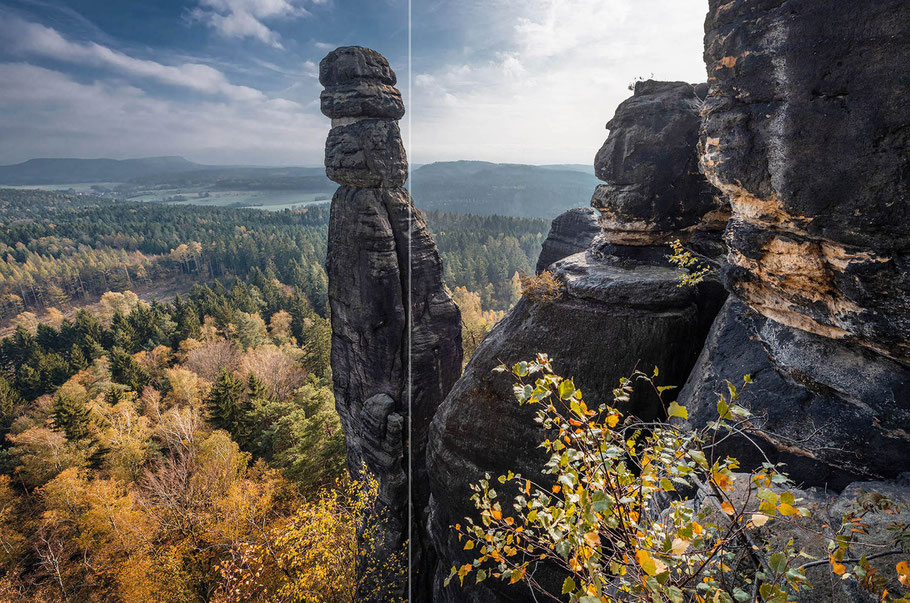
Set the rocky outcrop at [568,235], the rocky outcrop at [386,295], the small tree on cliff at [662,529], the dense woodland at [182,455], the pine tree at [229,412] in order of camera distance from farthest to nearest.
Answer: the pine tree at [229,412] < the rocky outcrop at [568,235] < the dense woodland at [182,455] < the rocky outcrop at [386,295] < the small tree on cliff at [662,529]

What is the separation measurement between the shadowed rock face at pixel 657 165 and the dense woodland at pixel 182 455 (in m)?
3.69

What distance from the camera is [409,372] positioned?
58.4 ft

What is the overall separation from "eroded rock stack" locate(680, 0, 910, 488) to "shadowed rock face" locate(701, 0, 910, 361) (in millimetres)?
14

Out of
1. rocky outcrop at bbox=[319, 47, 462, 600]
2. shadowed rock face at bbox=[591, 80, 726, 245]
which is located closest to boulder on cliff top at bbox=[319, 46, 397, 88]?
rocky outcrop at bbox=[319, 47, 462, 600]

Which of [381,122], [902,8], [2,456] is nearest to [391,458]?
[381,122]

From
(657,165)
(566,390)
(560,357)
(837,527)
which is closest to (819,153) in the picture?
(837,527)

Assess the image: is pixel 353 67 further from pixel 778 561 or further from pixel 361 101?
pixel 778 561

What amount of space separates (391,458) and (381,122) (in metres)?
15.0

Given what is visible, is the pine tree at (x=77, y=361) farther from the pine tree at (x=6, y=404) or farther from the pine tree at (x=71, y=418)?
the pine tree at (x=71, y=418)

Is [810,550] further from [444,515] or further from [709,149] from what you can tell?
[444,515]

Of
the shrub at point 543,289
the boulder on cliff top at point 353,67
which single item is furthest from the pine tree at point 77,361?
the shrub at point 543,289

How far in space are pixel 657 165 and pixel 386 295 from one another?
1152 centimetres

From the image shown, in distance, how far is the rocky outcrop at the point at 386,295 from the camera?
16.7m

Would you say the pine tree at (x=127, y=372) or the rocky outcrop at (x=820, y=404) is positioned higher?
the rocky outcrop at (x=820, y=404)
